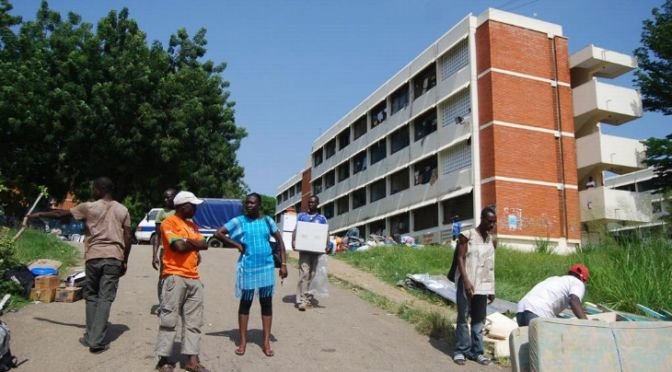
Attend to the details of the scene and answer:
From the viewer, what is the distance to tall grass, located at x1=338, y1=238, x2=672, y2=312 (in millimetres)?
10695

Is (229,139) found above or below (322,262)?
above

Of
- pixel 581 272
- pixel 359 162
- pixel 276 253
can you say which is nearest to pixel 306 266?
pixel 276 253

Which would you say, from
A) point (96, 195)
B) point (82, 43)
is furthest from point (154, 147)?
point (96, 195)

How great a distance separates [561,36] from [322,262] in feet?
83.4

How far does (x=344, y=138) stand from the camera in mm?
49594

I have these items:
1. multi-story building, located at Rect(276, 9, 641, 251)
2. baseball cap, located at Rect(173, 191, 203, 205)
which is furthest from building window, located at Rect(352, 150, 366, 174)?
baseball cap, located at Rect(173, 191, 203, 205)

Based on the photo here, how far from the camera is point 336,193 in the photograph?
50.0 meters

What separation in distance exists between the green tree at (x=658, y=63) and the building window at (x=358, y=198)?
68.7 ft

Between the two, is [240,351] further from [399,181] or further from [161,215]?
[399,181]

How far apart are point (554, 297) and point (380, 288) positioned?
666 cm

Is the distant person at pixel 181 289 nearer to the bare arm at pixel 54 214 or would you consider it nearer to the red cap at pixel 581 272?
the bare arm at pixel 54 214

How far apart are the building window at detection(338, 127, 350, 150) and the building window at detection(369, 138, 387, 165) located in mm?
5833

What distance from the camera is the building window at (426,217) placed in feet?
106

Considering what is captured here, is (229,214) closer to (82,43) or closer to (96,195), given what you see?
(82,43)
